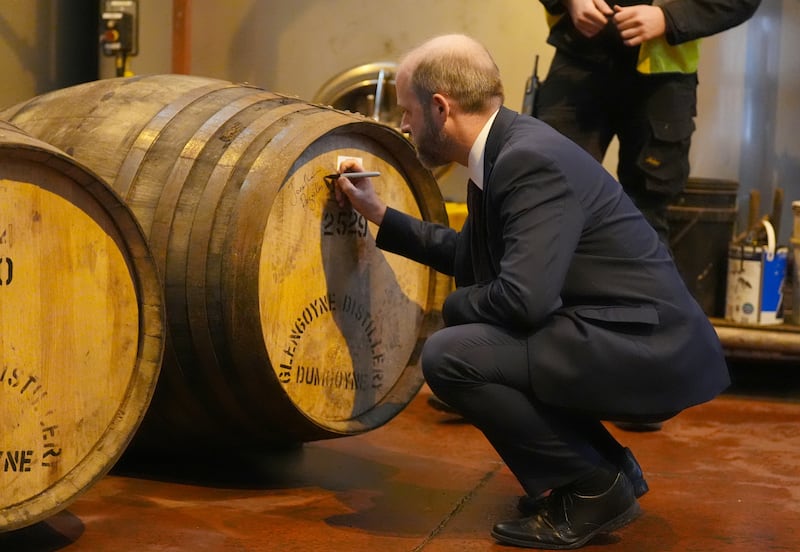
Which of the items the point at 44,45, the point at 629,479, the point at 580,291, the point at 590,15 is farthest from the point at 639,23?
the point at 44,45

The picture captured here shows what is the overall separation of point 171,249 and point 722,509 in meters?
1.38

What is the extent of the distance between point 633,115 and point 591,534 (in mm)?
1648

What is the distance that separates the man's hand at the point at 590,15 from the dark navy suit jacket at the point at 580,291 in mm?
1077

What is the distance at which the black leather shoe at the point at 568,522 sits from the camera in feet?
8.32

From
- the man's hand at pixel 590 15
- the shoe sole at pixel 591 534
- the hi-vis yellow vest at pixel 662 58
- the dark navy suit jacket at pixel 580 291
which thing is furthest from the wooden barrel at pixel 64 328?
the hi-vis yellow vest at pixel 662 58

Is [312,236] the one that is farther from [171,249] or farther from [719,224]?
[719,224]

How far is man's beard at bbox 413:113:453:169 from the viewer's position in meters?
2.67

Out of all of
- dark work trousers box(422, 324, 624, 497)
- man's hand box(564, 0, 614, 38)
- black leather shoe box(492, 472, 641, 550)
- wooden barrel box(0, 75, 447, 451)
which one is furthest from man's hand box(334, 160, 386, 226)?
man's hand box(564, 0, 614, 38)

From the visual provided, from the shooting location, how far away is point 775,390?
4500mm

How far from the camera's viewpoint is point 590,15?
3602 millimetres

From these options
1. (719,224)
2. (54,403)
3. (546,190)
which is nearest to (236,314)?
(54,403)

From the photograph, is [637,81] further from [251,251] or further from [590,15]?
[251,251]

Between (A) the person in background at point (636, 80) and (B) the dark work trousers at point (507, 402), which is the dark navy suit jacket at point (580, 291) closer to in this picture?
(B) the dark work trousers at point (507, 402)

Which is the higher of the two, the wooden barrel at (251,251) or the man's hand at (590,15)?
the man's hand at (590,15)
